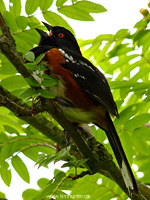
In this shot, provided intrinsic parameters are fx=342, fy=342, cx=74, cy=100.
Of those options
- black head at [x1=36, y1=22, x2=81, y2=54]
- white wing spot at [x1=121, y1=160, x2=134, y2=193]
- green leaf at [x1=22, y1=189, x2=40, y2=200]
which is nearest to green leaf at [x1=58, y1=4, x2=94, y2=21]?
black head at [x1=36, y1=22, x2=81, y2=54]

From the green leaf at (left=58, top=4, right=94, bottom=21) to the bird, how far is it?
1.06 feet

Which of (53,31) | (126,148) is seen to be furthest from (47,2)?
(126,148)

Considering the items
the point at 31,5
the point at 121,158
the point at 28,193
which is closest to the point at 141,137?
the point at 121,158

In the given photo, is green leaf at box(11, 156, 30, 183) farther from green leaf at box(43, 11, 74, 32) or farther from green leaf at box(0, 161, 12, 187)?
green leaf at box(43, 11, 74, 32)

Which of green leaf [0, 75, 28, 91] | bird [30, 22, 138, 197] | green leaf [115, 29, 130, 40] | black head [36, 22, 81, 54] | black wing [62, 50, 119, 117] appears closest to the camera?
bird [30, 22, 138, 197]

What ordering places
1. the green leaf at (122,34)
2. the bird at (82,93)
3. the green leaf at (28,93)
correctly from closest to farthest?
the green leaf at (28,93), the bird at (82,93), the green leaf at (122,34)

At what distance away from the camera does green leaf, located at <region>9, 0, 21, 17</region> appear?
324 centimetres

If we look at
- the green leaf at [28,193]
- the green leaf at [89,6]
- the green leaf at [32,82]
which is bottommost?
the green leaf at [28,193]

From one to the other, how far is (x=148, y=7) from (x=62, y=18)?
3.28ft

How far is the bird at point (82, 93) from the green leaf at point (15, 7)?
9.7 inches

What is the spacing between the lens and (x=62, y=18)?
10.8ft

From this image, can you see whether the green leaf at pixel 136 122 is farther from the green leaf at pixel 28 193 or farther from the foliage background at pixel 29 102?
the green leaf at pixel 28 193

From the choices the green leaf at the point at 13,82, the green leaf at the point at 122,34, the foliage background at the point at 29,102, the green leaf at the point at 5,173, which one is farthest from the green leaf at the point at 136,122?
the green leaf at the point at 5,173

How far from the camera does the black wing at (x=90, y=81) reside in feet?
10.2
